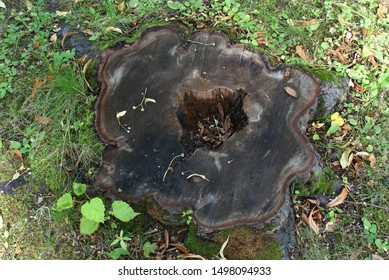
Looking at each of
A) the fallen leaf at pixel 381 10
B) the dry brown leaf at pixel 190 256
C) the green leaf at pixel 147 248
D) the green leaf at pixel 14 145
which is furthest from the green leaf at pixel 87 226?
the fallen leaf at pixel 381 10

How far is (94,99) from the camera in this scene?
237cm

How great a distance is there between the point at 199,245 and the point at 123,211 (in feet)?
1.50

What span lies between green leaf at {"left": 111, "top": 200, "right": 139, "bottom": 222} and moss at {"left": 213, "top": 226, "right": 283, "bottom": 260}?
18.3 inches

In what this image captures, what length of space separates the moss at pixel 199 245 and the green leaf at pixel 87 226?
52 centimetres

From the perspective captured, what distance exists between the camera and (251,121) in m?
2.21

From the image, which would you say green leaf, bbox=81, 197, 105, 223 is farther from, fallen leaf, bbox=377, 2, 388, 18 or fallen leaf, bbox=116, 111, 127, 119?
fallen leaf, bbox=377, 2, 388, 18

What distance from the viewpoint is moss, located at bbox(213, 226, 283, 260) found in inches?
80.8

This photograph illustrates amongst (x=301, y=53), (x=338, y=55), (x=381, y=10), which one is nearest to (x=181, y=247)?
(x=301, y=53)

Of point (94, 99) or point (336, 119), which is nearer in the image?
point (94, 99)

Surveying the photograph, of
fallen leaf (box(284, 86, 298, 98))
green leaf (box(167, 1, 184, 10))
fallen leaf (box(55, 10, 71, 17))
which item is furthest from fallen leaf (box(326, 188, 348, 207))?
fallen leaf (box(55, 10, 71, 17))

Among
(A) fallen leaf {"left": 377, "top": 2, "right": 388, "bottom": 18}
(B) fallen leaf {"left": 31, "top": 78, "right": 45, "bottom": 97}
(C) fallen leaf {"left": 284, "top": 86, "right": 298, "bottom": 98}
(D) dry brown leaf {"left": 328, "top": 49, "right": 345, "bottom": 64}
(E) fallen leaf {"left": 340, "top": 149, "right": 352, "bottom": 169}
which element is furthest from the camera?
(A) fallen leaf {"left": 377, "top": 2, "right": 388, "bottom": 18}

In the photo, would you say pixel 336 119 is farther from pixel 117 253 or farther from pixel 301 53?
pixel 117 253

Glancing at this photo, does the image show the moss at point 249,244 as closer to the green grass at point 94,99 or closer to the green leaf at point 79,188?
the green grass at point 94,99
